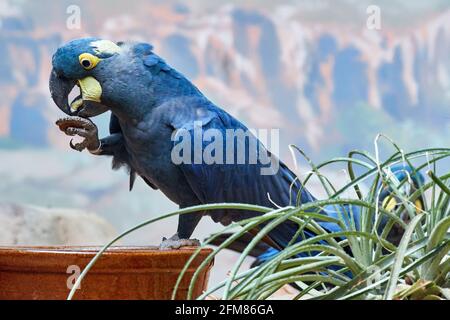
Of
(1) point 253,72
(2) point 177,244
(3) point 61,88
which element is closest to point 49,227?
(1) point 253,72

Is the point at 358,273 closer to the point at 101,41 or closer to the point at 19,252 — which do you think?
the point at 19,252

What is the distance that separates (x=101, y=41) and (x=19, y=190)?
122cm

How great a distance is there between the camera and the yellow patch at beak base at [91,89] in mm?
825

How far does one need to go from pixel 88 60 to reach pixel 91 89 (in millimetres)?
36

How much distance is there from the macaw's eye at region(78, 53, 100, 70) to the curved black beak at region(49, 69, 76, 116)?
0.03m

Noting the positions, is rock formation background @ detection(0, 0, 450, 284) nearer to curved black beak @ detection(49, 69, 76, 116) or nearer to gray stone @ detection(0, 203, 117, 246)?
gray stone @ detection(0, 203, 117, 246)

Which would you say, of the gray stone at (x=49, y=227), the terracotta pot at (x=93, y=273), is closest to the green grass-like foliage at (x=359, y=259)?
the terracotta pot at (x=93, y=273)

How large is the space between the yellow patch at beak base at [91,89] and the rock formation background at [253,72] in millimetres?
1033

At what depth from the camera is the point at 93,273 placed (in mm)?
583

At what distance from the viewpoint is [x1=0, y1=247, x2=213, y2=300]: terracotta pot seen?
0.58 m

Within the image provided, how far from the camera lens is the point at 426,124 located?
6.11ft

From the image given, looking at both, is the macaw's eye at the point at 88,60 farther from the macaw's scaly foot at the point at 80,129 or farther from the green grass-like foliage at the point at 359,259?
the green grass-like foliage at the point at 359,259
